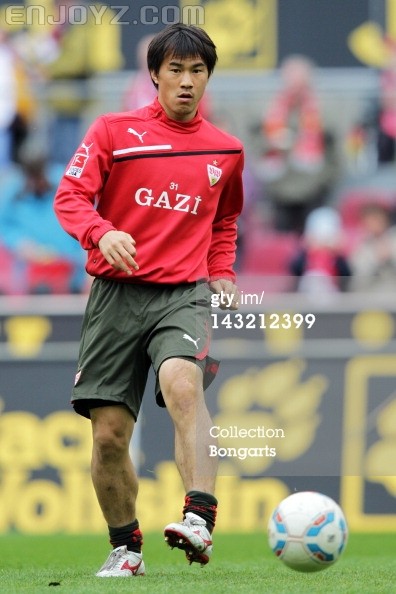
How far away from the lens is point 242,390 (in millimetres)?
8766

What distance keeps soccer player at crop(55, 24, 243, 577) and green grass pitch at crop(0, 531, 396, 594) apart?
37cm

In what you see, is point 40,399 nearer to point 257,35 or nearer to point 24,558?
point 24,558

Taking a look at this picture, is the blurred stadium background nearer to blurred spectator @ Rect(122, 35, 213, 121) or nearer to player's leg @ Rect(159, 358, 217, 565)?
blurred spectator @ Rect(122, 35, 213, 121)

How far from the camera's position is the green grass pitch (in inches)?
194

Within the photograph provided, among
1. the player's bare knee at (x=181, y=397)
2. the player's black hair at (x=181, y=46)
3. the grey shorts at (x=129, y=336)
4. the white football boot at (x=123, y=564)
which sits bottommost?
the white football boot at (x=123, y=564)

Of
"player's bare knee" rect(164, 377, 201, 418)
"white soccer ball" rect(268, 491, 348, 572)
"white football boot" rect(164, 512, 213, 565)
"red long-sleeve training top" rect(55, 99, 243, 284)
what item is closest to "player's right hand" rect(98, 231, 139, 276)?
"red long-sleeve training top" rect(55, 99, 243, 284)

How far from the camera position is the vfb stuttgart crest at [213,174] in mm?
5805

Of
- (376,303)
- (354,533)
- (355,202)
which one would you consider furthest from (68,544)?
(355,202)

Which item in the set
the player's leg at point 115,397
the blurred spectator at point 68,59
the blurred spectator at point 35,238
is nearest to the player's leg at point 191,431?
the player's leg at point 115,397

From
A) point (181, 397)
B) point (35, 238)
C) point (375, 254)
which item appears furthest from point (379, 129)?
point (181, 397)

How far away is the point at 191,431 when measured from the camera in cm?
539

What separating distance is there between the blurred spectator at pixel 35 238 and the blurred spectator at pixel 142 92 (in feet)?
2.98

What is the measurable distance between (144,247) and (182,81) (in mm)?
717

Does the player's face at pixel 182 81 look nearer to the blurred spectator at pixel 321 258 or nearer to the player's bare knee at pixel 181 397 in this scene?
the player's bare knee at pixel 181 397
